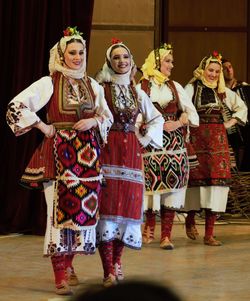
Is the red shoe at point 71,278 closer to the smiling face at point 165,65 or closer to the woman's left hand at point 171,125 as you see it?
the woman's left hand at point 171,125

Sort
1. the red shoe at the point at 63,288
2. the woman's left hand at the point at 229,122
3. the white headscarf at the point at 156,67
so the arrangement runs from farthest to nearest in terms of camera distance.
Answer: the woman's left hand at the point at 229,122
the white headscarf at the point at 156,67
the red shoe at the point at 63,288

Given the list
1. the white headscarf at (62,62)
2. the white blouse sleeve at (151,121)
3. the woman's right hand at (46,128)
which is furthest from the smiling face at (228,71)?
the woman's right hand at (46,128)

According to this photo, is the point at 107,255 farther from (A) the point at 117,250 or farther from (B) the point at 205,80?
(B) the point at 205,80

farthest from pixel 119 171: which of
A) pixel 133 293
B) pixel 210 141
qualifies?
pixel 133 293

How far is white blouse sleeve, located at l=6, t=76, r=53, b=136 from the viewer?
10.1 ft

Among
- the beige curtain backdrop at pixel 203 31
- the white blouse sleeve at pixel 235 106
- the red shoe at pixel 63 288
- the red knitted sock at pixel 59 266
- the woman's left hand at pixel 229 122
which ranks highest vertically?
the beige curtain backdrop at pixel 203 31

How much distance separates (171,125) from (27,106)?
63.3 inches

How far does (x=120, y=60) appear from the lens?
3.44 metres

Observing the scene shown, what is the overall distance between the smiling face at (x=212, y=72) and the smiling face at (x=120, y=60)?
1.61m

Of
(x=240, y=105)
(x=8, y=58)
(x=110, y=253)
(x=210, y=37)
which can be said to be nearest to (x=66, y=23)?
(x=8, y=58)

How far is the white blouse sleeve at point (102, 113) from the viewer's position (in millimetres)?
3164

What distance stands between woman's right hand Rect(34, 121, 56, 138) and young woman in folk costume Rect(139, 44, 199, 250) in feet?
5.11

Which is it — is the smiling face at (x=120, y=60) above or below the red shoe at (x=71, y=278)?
above

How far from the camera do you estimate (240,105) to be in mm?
5312
